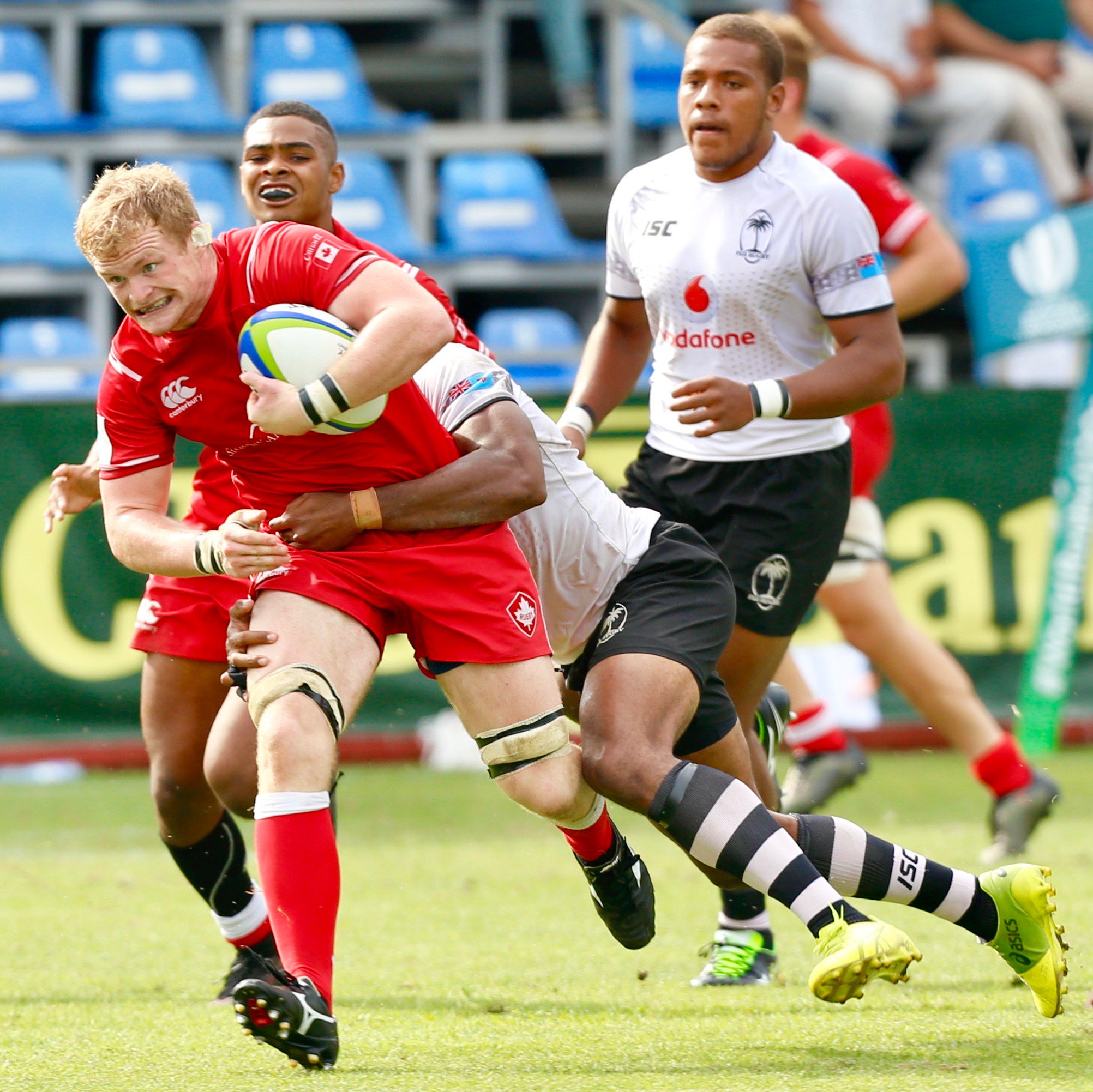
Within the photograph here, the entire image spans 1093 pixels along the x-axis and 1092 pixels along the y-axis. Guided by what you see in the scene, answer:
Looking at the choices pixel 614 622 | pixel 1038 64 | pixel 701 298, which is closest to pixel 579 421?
pixel 701 298

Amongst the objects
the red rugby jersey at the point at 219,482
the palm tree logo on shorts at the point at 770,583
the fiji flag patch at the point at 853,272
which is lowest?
the palm tree logo on shorts at the point at 770,583

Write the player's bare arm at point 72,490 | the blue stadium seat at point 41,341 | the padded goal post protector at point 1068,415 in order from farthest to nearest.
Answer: the blue stadium seat at point 41,341 → the padded goal post protector at point 1068,415 → the player's bare arm at point 72,490

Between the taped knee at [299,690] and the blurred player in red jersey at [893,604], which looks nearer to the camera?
the taped knee at [299,690]

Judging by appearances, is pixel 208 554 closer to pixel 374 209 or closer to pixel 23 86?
pixel 374 209

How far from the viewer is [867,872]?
12.2 ft

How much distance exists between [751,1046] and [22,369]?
7230 mm

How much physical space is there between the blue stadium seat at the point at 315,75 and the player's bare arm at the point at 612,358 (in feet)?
25.2

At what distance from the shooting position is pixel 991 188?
12664 millimetres

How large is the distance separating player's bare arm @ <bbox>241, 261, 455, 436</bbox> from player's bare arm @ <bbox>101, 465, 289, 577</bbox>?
22 cm

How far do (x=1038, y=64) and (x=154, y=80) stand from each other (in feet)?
22.0

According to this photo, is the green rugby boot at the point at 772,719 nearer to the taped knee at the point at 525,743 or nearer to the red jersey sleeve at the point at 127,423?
the taped knee at the point at 525,743

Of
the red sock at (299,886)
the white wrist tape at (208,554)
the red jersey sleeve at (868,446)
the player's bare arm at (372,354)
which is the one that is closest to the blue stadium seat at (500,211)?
the red jersey sleeve at (868,446)

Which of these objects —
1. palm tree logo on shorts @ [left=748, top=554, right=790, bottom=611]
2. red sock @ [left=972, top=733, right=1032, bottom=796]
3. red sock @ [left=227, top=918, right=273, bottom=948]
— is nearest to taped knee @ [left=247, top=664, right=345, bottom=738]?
red sock @ [left=227, top=918, right=273, bottom=948]

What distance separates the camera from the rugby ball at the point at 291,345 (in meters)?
3.56
